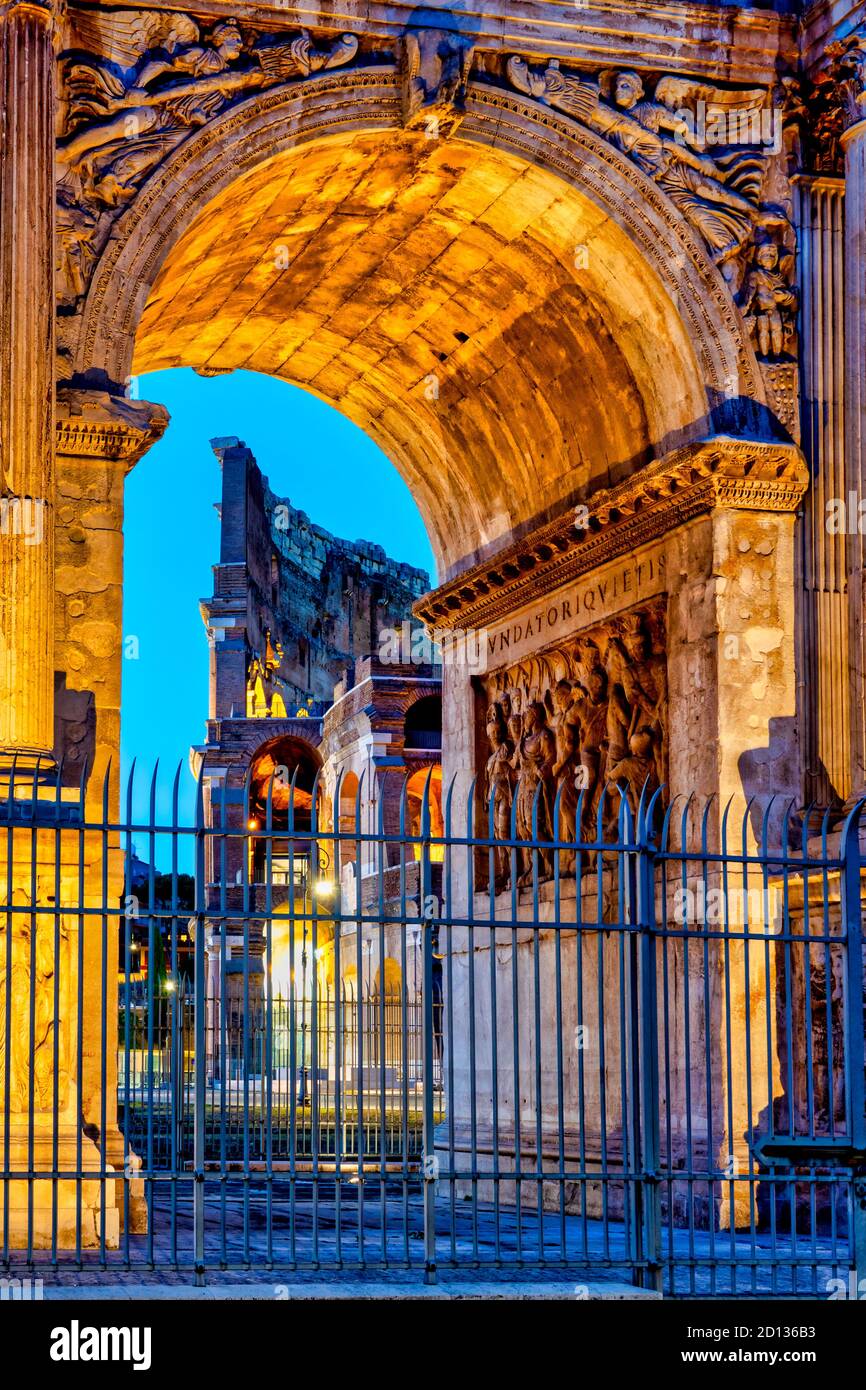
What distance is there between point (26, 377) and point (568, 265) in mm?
5202

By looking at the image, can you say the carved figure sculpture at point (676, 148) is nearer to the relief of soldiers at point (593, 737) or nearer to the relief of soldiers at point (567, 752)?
the relief of soldiers at point (593, 737)

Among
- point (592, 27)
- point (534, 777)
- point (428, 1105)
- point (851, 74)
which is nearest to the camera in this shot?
point (428, 1105)

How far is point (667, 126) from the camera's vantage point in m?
16.5

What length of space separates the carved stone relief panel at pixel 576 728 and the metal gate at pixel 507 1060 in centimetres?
30

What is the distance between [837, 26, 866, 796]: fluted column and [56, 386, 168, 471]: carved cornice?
5070mm

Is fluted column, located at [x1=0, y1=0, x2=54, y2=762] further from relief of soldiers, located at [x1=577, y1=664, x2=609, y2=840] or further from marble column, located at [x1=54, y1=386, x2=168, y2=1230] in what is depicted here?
relief of soldiers, located at [x1=577, y1=664, x2=609, y2=840]

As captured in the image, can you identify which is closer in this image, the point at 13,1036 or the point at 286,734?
the point at 13,1036

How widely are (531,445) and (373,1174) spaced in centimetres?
995

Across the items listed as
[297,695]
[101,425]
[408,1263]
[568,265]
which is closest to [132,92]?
[101,425]

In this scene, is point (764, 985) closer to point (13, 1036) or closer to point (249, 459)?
point (13, 1036)

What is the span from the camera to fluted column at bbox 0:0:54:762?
13422mm

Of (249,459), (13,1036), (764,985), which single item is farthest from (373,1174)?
(249,459)

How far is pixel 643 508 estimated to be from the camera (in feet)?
55.3

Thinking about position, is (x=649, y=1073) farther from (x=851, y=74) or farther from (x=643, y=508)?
(x=851, y=74)
